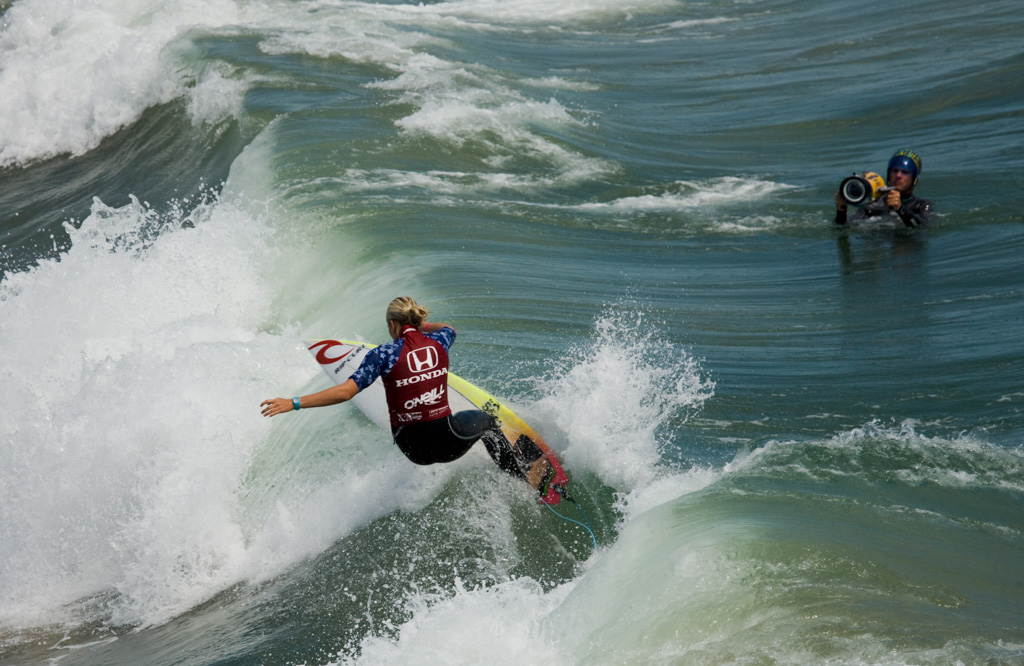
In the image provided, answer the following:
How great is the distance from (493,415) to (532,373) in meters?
1.03

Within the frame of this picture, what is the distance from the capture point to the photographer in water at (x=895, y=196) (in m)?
11.0

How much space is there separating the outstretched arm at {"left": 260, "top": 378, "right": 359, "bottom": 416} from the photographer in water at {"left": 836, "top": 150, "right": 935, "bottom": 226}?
723cm

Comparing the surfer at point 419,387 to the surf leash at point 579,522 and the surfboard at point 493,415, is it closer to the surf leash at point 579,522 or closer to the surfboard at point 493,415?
the surfboard at point 493,415

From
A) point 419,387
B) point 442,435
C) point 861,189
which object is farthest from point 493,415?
point 861,189

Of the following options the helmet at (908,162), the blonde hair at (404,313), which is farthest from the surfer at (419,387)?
the helmet at (908,162)

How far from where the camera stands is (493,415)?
647 centimetres

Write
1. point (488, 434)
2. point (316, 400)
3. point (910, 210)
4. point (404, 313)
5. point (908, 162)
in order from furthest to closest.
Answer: point (910, 210), point (908, 162), point (488, 434), point (404, 313), point (316, 400)

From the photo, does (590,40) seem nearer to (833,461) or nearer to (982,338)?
(982,338)

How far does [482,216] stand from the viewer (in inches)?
458

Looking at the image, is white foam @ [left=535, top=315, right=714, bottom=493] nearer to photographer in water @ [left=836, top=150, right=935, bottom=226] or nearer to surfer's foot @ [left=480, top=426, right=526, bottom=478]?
surfer's foot @ [left=480, top=426, right=526, bottom=478]

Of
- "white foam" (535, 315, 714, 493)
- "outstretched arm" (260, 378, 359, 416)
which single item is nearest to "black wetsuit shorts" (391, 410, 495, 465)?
"outstretched arm" (260, 378, 359, 416)

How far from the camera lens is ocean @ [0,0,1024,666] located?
4.87m

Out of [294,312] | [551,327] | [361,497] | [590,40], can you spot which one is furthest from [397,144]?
[590,40]

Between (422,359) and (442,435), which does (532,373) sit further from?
(422,359)
